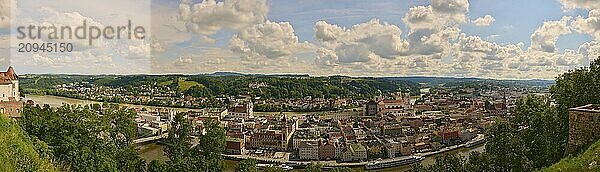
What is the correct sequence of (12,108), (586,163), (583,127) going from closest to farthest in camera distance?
(586,163) → (583,127) → (12,108)

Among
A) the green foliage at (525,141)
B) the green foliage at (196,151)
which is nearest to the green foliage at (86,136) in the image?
the green foliage at (196,151)

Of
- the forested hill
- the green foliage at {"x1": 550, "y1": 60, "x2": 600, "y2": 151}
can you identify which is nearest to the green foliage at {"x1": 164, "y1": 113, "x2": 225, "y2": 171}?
the green foliage at {"x1": 550, "y1": 60, "x2": 600, "y2": 151}

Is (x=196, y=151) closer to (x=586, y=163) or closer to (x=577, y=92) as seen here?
(x=577, y=92)

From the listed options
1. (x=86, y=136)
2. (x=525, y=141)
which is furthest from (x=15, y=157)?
(x=525, y=141)

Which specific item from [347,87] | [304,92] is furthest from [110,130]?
[347,87]

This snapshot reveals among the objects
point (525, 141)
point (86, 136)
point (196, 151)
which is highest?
point (525, 141)

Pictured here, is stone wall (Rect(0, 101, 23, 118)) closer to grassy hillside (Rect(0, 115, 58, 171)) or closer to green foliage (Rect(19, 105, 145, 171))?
green foliage (Rect(19, 105, 145, 171))

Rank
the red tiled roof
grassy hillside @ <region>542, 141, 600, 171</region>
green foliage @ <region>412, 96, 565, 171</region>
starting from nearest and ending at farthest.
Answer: grassy hillside @ <region>542, 141, 600, 171</region>
green foliage @ <region>412, 96, 565, 171</region>
the red tiled roof
